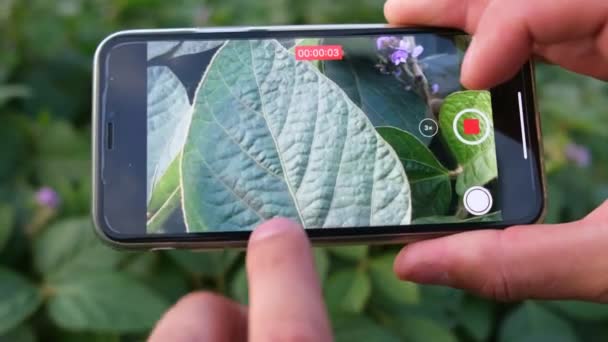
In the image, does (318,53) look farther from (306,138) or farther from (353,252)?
(353,252)

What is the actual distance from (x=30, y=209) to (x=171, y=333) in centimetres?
37

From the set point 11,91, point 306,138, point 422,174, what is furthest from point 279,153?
point 11,91

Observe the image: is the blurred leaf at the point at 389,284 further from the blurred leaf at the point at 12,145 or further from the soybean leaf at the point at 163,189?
the blurred leaf at the point at 12,145

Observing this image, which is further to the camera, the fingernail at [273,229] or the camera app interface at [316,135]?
the camera app interface at [316,135]

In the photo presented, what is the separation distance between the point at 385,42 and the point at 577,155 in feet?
1.35

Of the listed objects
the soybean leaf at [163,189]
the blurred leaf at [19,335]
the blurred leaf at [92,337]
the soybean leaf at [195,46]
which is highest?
the soybean leaf at [195,46]

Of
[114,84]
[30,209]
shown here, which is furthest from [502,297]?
[30,209]

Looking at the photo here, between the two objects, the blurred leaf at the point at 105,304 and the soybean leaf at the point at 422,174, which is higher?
the soybean leaf at the point at 422,174

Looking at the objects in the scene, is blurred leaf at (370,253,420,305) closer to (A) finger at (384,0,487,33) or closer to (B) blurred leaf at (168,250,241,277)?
(B) blurred leaf at (168,250,241,277)

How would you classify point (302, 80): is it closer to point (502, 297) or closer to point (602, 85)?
point (502, 297)

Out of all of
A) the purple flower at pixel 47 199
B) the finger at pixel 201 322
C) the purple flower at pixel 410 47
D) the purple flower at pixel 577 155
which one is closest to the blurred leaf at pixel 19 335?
the purple flower at pixel 47 199

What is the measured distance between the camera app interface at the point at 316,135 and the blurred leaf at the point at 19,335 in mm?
192

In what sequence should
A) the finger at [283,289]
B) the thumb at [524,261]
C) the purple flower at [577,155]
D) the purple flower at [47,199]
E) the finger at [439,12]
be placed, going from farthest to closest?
the purple flower at [577,155] → the purple flower at [47,199] → the finger at [439,12] → the thumb at [524,261] → the finger at [283,289]

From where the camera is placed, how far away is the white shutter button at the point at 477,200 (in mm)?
584
